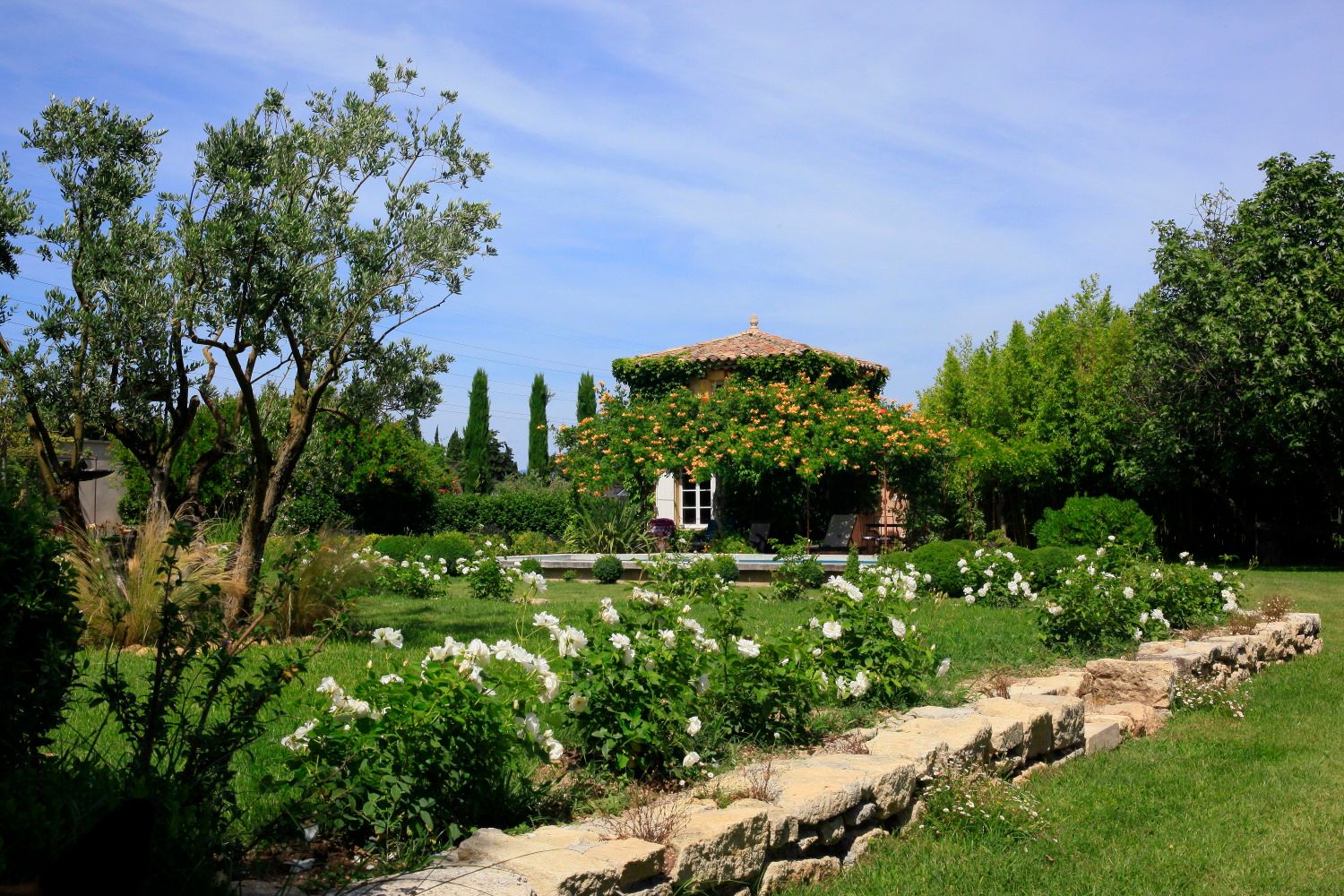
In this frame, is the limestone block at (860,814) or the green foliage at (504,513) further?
the green foliage at (504,513)

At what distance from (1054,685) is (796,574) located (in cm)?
585

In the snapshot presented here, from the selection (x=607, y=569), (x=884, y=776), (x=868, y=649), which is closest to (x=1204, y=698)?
(x=868, y=649)

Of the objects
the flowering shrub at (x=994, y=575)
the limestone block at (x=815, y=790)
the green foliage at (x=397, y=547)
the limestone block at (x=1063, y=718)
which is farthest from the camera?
the green foliage at (x=397, y=547)

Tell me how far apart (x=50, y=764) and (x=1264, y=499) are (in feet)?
69.9

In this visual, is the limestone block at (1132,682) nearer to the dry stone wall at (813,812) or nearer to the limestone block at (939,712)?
the dry stone wall at (813,812)

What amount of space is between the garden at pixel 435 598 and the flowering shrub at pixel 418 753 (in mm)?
14

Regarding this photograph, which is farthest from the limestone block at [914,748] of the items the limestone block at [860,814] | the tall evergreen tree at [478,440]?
the tall evergreen tree at [478,440]

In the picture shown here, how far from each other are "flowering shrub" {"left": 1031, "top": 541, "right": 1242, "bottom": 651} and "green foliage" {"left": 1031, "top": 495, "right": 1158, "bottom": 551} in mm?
7533

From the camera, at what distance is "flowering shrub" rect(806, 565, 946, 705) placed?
5.08 m

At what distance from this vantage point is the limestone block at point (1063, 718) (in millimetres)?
5043

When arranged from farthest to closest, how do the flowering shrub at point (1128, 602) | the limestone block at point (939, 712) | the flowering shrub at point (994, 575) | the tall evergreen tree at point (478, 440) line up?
1. the tall evergreen tree at point (478, 440)
2. the flowering shrub at point (994, 575)
3. the flowering shrub at point (1128, 602)
4. the limestone block at point (939, 712)

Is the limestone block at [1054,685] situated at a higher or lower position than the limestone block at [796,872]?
higher

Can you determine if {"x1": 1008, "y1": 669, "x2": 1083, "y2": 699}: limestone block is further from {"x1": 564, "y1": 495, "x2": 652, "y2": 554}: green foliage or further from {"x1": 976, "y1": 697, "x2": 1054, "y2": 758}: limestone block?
{"x1": 564, "y1": 495, "x2": 652, "y2": 554}: green foliage

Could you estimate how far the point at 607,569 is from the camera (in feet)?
47.1
